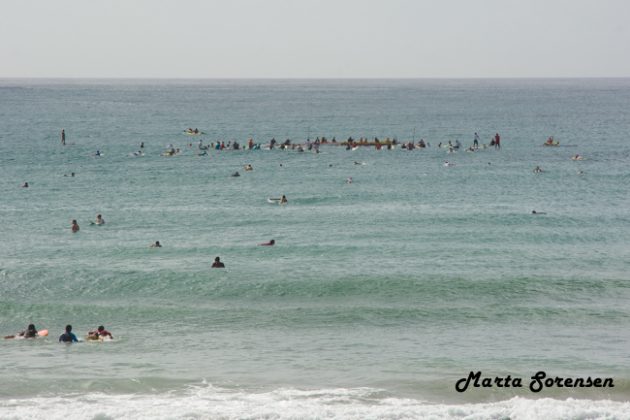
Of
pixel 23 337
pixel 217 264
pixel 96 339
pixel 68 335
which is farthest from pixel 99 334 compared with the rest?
pixel 217 264

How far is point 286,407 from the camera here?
22531mm

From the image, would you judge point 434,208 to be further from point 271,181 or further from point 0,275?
point 0,275

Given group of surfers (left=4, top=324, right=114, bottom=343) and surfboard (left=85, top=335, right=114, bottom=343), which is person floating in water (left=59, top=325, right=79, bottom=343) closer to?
group of surfers (left=4, top=324, right=114, bottom=343)

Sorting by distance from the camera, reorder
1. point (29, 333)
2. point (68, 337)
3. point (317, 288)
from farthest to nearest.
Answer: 1. point (317, 288)
2. point (29, 333)
3. point (68, 337)

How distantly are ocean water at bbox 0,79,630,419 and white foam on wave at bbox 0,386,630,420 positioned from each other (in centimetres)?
9

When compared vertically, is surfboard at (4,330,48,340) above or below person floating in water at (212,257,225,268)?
below

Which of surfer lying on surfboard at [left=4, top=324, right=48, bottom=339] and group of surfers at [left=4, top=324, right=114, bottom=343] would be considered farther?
surfer lying on surfboard at [left=4, top=324, right=48, bottom=339]

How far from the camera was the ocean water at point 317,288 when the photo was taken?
2405cm

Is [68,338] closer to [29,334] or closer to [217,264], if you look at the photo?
[29,334]

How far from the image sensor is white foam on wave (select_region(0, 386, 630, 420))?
72.1 ft

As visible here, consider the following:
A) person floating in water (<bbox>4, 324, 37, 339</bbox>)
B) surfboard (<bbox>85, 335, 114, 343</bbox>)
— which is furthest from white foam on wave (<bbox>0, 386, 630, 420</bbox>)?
person floating in water (<bbox>4, 324, 37, 339</bbox>)

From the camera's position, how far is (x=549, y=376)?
25.1m

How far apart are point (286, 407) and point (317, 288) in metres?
13.4

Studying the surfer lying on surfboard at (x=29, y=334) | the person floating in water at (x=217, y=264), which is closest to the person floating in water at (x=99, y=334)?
the surfer lying on surfboard at (x=29, y=334)
